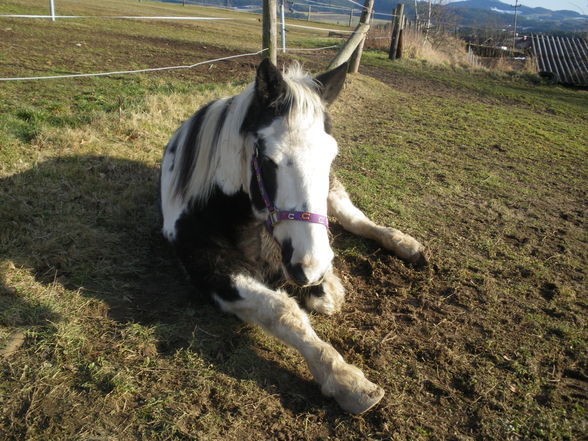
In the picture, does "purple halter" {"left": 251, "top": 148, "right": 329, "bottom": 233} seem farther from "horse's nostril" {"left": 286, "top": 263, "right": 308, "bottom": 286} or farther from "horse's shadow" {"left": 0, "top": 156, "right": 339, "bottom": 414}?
"horse's shadow" {"left": 0, "top": 156, "right": 339, "bottom": 414}

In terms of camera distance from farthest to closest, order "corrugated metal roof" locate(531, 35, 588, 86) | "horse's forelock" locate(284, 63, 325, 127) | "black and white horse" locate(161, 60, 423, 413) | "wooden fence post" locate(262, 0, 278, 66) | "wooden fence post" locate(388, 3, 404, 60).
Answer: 1. "wooden fence post" locate(388, 3, 404, 60)
2. "corrugated metal roof" locate(531, 35, 588, 86)
3. "wooden fence post" locate(262, 0, 278, 66)
4. "horse's forelock" locate(284, 63, 325, 127)
5. "black and white horse" locate(161, 60, 423, 413)

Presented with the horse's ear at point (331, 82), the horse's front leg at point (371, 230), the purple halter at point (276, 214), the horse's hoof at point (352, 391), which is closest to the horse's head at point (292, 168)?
the purple halter at point (276, 214)

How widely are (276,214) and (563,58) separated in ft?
59.3

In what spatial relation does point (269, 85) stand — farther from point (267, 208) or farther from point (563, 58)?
point (563, 58)

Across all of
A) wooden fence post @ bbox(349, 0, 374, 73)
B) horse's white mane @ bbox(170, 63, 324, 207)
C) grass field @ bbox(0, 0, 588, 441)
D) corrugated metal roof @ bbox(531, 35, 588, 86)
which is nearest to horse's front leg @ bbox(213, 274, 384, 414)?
grass field @ bbox(0, 0, 588, 441)

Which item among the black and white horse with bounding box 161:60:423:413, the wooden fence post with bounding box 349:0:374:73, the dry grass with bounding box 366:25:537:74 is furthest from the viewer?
the dry grass with bounding box 366:25:537:74

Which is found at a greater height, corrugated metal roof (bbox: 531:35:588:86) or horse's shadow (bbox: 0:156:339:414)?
corrugated metal roof (bbox: 531:35:588:86)

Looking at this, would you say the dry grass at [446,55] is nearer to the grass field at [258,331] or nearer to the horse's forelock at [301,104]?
the grass field at [258,331]

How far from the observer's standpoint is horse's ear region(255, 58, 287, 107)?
215 centimetres

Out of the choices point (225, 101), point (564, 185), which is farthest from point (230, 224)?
point (564, 185)

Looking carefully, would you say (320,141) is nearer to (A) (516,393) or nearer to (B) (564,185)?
(A) (516,393)

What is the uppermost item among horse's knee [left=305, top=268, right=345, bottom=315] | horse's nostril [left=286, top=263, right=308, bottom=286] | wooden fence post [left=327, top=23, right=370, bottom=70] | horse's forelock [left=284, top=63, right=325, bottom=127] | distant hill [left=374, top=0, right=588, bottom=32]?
distant hill [left=374, top=0, right=588, bottom=32]

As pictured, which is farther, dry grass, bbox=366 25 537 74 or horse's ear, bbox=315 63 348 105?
dry grass, bbox=366 25 537 74

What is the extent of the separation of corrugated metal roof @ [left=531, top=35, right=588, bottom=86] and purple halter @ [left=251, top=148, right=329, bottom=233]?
1511 cm
